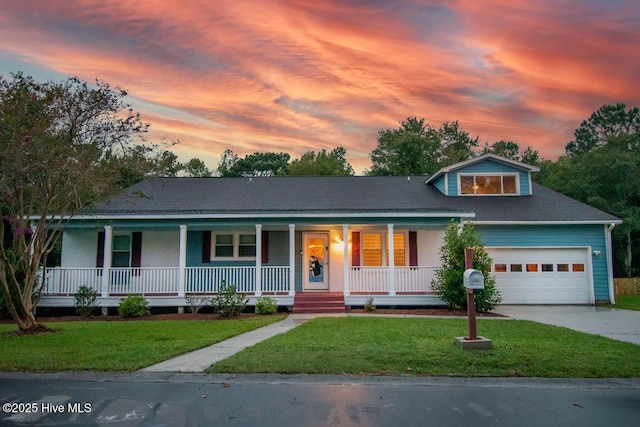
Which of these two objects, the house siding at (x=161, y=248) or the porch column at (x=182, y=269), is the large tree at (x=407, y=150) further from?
the porch column at (x=182, y=269)

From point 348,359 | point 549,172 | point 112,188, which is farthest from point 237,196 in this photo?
point 549,172

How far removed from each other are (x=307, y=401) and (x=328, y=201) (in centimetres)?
1228

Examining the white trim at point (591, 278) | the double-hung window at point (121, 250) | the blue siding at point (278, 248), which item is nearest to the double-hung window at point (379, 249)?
the blue siding at point (278, 248)

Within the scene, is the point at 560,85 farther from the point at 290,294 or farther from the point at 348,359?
the point at 348,359

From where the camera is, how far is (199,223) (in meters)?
14.7

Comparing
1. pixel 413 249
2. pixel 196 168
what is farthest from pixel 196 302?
pixel 196 168

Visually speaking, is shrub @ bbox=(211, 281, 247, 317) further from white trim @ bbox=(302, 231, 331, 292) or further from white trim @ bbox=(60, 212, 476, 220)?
white trim @ bbox=(302, 231, 331, 292)

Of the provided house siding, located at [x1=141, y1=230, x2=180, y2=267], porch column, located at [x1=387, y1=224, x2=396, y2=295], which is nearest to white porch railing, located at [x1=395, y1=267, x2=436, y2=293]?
porch column, located at [x1=387, y1=224, x2=396, y2=295]

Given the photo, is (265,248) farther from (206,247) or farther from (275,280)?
(206,247)

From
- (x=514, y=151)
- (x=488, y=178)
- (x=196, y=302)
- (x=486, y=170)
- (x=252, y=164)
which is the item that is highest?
(x=514, y=151)

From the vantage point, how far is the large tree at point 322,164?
38.3m

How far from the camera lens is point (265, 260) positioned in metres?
15.8

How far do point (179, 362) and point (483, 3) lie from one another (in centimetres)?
1074

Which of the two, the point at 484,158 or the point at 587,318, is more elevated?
the point at 484,158
